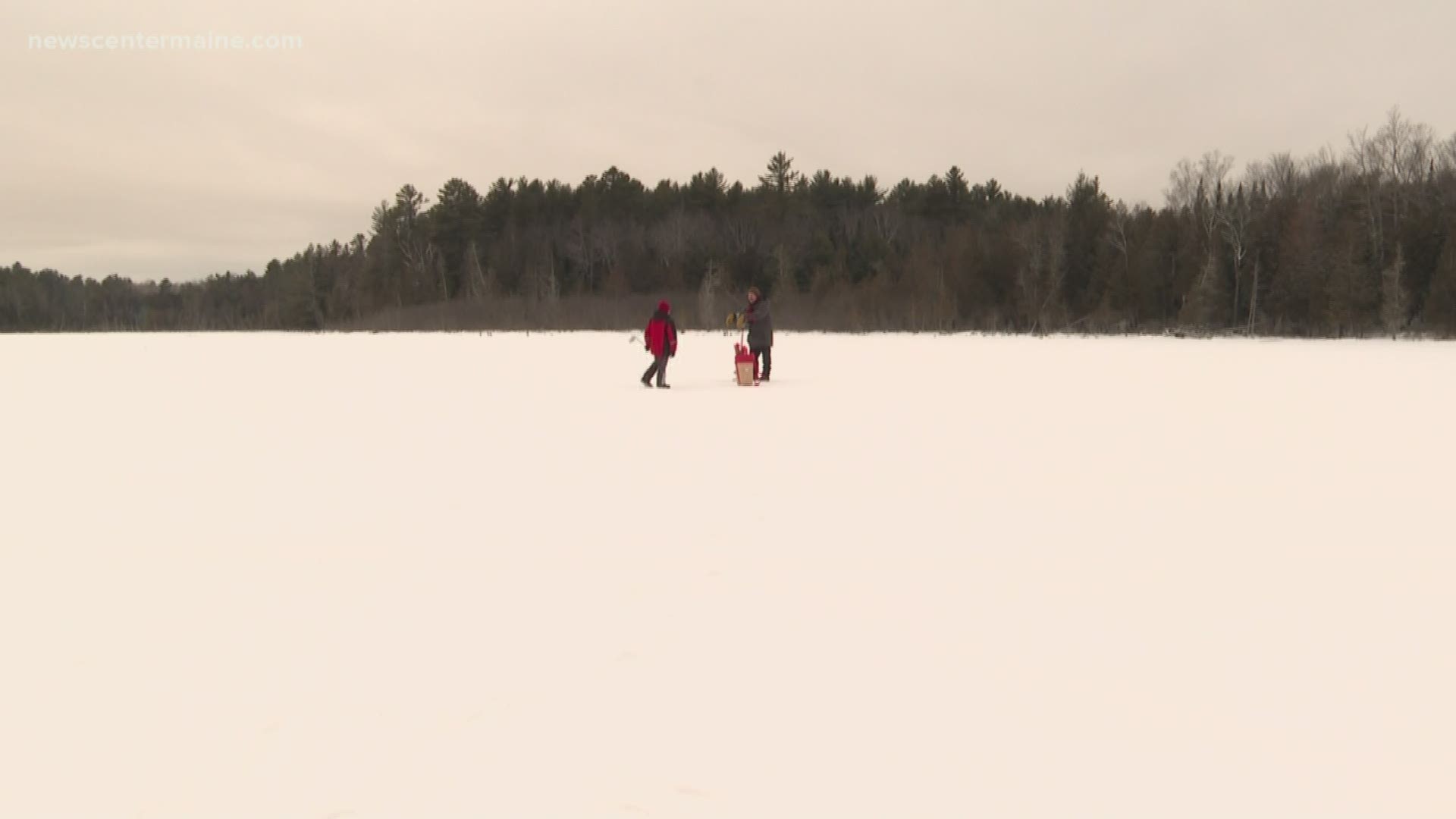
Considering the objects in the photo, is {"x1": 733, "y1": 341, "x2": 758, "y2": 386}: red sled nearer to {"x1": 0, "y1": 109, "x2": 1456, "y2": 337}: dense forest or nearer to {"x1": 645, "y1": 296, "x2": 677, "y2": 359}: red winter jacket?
{"x1": 645, "y1": 296, "x2": 677, "y2": 359}: red winter jacket

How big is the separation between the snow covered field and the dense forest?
144 ft

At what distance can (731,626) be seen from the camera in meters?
4.71

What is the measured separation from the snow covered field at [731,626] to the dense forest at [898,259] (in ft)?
144

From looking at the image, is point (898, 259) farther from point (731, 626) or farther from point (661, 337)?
point (731, 626)

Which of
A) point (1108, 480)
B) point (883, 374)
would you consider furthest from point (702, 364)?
point (1108, 480)

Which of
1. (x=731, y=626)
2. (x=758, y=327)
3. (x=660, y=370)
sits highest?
(x=758, y=327)

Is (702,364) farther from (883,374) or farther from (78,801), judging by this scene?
(78,801)

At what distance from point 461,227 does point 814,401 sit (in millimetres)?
77839

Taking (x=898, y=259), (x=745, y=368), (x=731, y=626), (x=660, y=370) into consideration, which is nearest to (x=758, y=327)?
(x=745, y=368)

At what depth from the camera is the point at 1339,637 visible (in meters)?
4.51

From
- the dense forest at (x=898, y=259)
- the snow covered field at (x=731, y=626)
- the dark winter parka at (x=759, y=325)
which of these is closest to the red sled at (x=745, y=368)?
the dark winter parka at (x=759, y=325)

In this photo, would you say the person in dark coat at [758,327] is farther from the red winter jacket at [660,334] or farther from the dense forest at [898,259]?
the dense forest at [898,259]

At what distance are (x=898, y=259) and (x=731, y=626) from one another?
237 feet

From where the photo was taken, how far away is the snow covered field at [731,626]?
3297 mm
